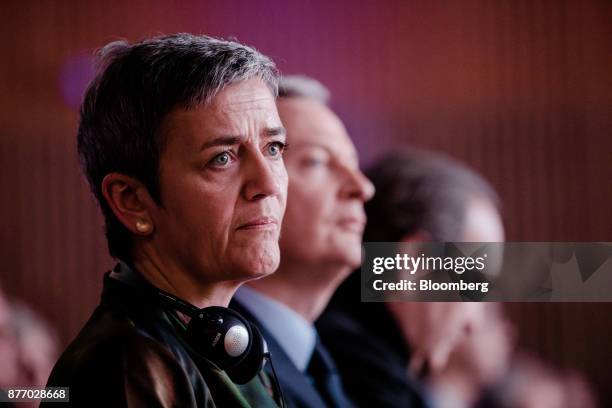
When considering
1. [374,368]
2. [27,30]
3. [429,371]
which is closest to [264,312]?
[374,368]

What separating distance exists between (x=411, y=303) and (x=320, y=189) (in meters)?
0.43

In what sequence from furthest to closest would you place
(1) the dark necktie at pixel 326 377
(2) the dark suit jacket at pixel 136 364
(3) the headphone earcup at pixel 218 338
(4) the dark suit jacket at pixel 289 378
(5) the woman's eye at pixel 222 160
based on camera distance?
1. (1) the dark necktie at pixel 326 377
2. (4) the dark suit jacket at pixel 289 378
3. (5) the woman's eye at pixel 222 160
4. (3) the headphone earcup at pixel 218 338
5. (2) the dark suit jacket at pixel 136 364

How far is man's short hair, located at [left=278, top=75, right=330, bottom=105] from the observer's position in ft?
6.75

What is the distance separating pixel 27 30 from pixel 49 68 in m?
0.14

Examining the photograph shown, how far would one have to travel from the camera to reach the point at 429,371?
2133 mm

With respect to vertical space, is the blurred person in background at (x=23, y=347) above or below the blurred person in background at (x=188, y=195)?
below

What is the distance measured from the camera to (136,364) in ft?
4.00

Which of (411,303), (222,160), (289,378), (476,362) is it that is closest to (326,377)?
(289,378)

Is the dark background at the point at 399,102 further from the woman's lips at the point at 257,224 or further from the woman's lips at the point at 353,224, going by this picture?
the woman's lips at the point at 257,224

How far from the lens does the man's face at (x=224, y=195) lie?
4.73ft

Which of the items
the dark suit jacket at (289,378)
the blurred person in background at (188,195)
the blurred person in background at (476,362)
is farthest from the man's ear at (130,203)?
the blurred person in background at (476,362)

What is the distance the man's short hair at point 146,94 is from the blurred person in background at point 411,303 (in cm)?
77

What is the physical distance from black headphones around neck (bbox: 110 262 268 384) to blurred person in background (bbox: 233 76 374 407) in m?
0.55

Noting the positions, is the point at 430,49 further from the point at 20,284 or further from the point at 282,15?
the point at 20,284
